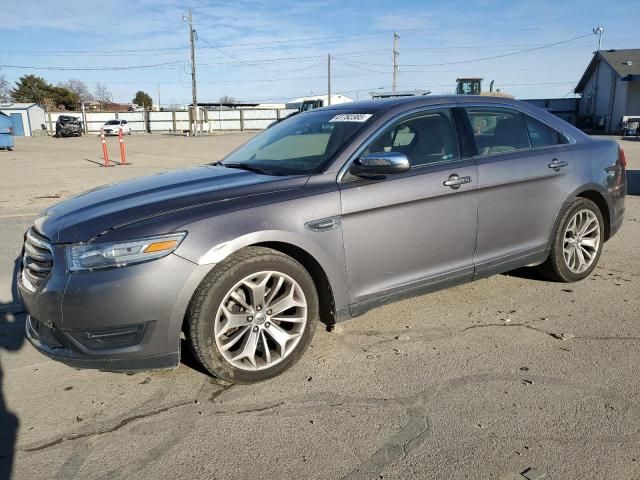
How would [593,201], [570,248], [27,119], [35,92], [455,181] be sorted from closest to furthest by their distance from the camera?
[455,181] < [570,248] < [593,201] < [27,119] < [35,92]

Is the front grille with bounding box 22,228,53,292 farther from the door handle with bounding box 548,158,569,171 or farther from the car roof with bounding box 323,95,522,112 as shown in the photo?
the door handle with bounding box 548,158,569,171

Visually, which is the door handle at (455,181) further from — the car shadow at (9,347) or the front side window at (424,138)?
the car shadow at (9,347)

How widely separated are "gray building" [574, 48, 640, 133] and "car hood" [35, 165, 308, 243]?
131 feet

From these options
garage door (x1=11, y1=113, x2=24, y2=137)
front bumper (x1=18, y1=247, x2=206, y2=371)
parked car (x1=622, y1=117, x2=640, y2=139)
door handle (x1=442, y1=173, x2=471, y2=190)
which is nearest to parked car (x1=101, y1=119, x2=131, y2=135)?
garage door (x1=11, y1=113, x2=24, y2=137)

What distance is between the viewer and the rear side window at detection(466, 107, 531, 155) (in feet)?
14.0

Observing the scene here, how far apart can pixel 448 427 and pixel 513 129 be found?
2.74 m

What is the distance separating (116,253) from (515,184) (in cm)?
300

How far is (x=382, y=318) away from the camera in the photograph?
4.24 m

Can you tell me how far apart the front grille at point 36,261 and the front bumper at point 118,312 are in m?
0.09

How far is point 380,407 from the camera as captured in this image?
117 inches

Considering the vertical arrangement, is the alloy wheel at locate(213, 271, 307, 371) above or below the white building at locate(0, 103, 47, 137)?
below

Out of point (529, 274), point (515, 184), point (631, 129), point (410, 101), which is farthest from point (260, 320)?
point (631, 129)

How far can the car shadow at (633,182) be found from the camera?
10270 millimetres

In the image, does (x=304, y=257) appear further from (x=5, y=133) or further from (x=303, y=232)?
(x=5, y=133)
